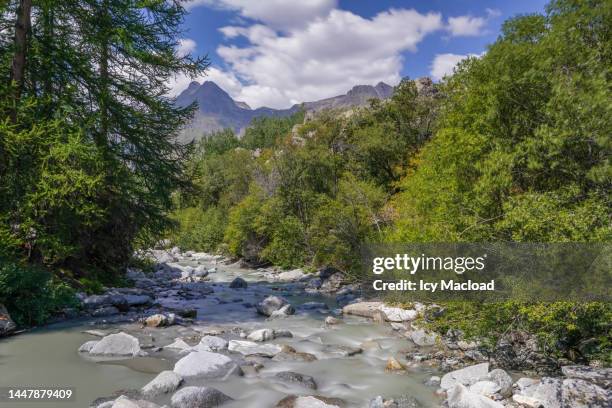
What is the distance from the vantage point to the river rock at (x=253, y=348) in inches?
354

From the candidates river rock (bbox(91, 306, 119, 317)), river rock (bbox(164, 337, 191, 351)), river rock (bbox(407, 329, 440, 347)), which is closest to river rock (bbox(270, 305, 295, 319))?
river rock (bbox(164, 337, 191, 351))

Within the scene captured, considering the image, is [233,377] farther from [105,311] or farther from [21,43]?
[21,43]

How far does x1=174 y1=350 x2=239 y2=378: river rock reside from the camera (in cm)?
734

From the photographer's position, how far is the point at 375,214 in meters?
20.2

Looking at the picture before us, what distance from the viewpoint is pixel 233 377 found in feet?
24.6

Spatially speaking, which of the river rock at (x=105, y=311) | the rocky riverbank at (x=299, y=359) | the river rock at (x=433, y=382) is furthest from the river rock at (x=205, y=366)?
the river rock at (x=105, y=311)

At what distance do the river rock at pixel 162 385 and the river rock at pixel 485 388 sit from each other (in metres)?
4.90

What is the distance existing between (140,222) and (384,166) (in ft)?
74.7

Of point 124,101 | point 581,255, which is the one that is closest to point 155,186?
point 124,101

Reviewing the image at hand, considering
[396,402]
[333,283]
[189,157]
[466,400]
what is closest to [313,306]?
[333,283]

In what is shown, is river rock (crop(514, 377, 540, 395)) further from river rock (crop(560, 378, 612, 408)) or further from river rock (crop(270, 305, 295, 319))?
river rock (crop(270, 305, 295, 319))

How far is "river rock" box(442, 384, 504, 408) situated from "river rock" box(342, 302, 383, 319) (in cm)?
700

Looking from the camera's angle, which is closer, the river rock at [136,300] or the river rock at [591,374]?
the river rock at [591,374]

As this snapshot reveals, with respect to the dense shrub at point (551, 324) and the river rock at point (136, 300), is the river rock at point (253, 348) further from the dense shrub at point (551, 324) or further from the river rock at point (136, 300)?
the river rock at point (136, 300)
